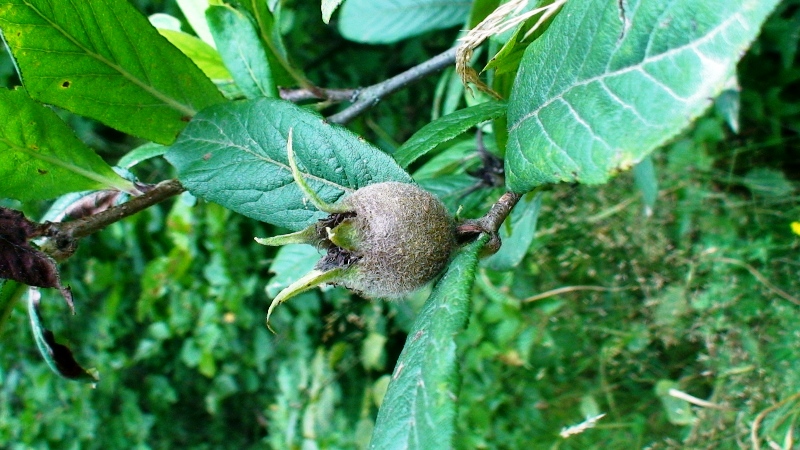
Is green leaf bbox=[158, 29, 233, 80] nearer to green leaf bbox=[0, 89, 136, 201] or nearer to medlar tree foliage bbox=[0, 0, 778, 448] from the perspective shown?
medlar tree foliage bbox=[0, 0, 778, 448]

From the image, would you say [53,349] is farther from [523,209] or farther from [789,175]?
[789,175]

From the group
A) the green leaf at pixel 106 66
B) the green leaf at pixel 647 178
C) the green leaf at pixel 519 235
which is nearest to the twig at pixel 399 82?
the green leaf at pixel 106 66

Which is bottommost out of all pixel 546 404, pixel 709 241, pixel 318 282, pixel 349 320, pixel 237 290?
pixel 546 404

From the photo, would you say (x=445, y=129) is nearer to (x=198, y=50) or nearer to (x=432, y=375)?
(x=432, y=375)

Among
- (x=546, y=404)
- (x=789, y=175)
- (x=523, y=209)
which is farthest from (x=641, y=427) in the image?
(x=523, y=209)

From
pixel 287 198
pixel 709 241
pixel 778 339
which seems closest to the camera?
pixel 287 198

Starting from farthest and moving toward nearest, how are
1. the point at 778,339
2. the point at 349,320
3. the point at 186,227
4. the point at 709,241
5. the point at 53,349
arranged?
the point at 349,320 < the point at 186,227 < the point at 709,241 < the point at 778,339 < the point at 53,349

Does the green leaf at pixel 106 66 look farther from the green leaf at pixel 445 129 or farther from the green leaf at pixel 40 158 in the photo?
the green leaf at pixel 445 129

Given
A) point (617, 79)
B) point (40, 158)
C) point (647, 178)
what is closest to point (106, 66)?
point (40, 158)
